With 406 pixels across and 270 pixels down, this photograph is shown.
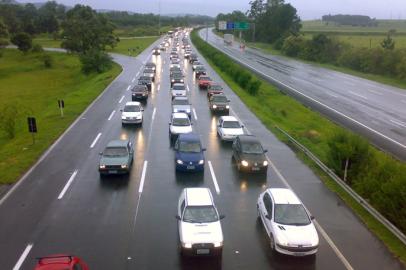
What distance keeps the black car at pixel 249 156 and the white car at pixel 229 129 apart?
171 inches

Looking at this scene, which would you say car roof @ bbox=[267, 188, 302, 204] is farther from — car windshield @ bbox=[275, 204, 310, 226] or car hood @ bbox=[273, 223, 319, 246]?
car hood @ bbox=[273, 223, 319, 246]

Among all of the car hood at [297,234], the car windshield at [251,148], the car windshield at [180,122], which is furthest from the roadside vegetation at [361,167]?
the car windshield at [180,122]

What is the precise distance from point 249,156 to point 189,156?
10.8 ft

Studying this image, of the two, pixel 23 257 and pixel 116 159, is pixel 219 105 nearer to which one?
pixel 116 159

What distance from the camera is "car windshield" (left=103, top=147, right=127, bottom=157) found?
2323 cm

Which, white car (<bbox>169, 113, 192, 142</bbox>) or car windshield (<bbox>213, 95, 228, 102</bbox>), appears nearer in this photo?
white car (<bbox>169, 113, 192, 142</bbox>)

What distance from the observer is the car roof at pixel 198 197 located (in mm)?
16281

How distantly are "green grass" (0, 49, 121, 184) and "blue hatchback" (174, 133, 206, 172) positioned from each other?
842 cm

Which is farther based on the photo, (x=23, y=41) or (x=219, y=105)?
(x=23, y=41)

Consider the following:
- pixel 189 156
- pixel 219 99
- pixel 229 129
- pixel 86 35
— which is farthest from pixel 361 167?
pixel 86 35

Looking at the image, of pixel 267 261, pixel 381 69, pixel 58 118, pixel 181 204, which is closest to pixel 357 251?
pixel 267 261

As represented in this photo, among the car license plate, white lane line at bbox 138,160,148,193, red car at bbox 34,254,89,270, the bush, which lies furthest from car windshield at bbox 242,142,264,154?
the bush

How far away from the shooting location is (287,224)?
15.6m

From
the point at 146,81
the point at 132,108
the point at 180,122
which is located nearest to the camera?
the point at 180,122
